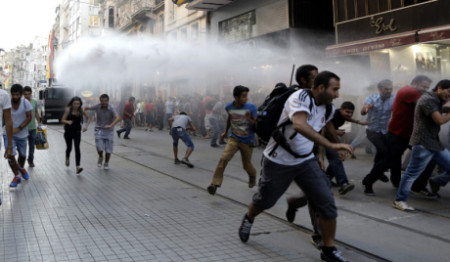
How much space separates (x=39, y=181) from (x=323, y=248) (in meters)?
5.67

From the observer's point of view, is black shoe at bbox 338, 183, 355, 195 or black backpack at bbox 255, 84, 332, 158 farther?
black shoe at bbox 338, 183, 355, 195

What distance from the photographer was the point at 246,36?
20.0 m

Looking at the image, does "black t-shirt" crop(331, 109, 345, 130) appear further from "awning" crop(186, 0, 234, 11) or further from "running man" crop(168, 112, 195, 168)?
"awning" crop(186, 0, 234, 11)

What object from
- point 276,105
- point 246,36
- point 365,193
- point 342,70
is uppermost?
point 246,36

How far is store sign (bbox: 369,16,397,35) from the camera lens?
486 inches

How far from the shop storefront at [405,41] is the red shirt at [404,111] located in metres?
5.50

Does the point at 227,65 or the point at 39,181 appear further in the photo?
the point at 227,65

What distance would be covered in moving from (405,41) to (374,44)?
105 cm

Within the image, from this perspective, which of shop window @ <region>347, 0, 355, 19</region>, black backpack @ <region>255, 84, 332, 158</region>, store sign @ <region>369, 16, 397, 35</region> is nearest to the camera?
black backpack @ <region>255, 84, 332, 158</region>

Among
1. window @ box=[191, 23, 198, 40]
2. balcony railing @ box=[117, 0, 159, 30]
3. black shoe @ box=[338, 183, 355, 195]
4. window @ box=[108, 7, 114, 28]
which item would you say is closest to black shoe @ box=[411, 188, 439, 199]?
black shoe @ box=[338, 183, 355, 195]

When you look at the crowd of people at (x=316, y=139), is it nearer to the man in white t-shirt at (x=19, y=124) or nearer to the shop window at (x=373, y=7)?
the man in white t-shirt at (x=19, y=124)

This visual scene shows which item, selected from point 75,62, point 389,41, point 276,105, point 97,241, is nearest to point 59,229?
point 97,241

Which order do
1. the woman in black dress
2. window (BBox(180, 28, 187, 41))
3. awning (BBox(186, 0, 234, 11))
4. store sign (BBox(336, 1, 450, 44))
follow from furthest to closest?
window (BBox(180, 28, 187, 41)) < awning (BBox(186, 0, 234, 11)) < store sign (BBox(336, 1, 450, 44)) < the woman in black dress

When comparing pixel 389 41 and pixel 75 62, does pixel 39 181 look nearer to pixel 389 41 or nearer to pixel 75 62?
pixel 389 41
